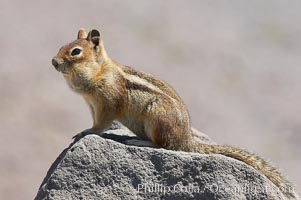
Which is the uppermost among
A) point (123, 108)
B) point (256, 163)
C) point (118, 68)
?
point (118, 68)

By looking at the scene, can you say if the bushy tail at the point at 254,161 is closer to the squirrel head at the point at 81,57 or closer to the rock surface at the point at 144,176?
the rock surface at the point at 144,176

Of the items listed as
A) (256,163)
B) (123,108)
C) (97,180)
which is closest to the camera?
(97,180)

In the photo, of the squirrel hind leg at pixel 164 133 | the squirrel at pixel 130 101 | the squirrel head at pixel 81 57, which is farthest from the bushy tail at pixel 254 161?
the squirrel head at pixel 81 57

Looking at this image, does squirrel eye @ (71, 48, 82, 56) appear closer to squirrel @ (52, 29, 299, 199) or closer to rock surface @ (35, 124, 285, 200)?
squirrel @ (52, 29, 299, 199)

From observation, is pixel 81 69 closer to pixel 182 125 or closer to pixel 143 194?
pixel 182 125

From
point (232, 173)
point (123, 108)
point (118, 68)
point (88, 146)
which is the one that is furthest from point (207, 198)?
point (118, 68)

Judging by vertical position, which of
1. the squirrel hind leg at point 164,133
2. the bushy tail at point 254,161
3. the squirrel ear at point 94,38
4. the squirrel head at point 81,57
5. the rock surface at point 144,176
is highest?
the squirrel ear at point 94,38

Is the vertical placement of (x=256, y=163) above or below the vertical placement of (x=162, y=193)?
above

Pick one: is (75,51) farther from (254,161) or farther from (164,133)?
(254,161)
